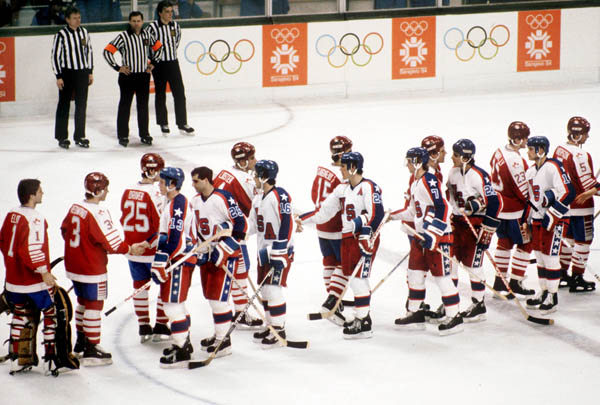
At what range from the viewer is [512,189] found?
7184 mm

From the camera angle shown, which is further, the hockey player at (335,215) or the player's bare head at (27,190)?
the hockey player at (335,215)

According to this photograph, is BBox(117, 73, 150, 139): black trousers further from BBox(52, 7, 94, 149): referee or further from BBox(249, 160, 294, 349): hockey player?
BBox(249, 160, 294, 349): hockey player

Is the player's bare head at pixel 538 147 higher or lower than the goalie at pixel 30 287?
higher

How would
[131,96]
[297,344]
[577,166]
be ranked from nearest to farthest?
[297,344]
[577,166]
[131,96]

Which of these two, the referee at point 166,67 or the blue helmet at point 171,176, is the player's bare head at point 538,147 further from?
the referee at point 166,67

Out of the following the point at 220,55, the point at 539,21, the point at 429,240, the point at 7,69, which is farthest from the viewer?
the point at 539,21

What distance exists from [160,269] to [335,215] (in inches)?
59.8

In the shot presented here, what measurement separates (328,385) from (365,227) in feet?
3.90

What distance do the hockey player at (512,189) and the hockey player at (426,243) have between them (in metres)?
0.88

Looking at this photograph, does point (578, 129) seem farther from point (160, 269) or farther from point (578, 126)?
point (160, 269)

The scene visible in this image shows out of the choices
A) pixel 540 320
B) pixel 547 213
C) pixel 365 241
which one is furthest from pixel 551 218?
pixel 365 241

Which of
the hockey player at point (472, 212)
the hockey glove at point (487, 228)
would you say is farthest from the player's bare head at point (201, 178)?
the hockey glove at point (487, 228)

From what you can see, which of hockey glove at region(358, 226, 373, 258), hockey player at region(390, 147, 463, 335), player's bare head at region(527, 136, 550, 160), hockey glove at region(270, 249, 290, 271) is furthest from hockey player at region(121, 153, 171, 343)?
player's bare head at region(527, 136, 550, 160)

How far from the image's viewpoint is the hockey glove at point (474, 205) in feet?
22.1
